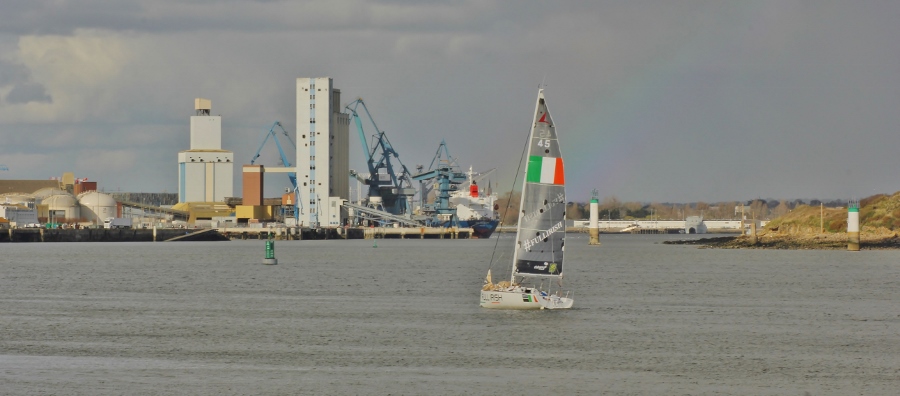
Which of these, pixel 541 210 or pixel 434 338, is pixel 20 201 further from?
Answer: pixel 434 338

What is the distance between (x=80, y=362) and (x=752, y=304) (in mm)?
29848

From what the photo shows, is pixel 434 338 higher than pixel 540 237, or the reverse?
pixel 540 237

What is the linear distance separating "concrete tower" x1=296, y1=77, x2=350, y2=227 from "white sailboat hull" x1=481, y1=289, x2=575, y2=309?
493 feet

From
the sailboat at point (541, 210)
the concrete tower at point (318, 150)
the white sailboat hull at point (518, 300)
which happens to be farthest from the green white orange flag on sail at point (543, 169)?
the concrete tower at point (318, 150)

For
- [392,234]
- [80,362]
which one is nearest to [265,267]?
[80,362]

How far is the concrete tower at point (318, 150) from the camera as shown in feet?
627

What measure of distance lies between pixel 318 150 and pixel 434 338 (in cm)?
16031

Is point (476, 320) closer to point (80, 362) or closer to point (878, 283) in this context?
point (80, 362)

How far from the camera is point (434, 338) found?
35.6m

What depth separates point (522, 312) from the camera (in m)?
42.5

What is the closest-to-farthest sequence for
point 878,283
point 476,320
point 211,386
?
point 211,386 → point 476,320 → point 878,283

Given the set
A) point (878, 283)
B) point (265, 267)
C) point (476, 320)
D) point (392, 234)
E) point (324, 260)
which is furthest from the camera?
point (392, 234)

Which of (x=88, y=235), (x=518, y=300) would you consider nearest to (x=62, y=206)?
(x=88, y=235)

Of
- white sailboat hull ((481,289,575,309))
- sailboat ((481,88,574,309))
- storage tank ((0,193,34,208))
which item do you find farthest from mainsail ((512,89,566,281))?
storage tank ((0,193,34,208))
